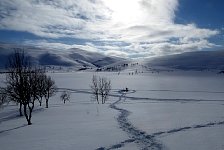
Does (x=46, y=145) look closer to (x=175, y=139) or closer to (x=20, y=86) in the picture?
(x=175, y=139)

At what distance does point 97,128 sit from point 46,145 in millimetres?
6498

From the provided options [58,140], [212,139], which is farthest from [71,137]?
[212,139]

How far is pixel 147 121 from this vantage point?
26.5m

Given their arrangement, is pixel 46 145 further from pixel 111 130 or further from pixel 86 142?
pixel 111 130

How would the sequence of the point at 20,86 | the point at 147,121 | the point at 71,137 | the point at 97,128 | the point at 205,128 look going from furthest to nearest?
1. the point at 20,86
2. the point at 147,121
3. the point at 97,128
4. the point at 205,128
5. the point at 71,137

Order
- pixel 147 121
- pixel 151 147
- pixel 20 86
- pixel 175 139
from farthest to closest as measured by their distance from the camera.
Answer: pixel 20 86, pixel 147 121, pixel 175 139, pixel 151 147

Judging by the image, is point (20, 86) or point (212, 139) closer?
point (212, 139)

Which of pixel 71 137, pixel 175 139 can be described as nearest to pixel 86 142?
pixel 71 137

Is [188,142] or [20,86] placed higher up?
[20,86]

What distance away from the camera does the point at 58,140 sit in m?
19.8

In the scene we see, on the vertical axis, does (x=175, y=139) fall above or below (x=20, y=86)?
below

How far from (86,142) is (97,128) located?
5.09m

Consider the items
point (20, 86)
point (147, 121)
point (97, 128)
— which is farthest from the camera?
point (20, 86)

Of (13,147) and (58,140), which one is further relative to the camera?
(58,140)
